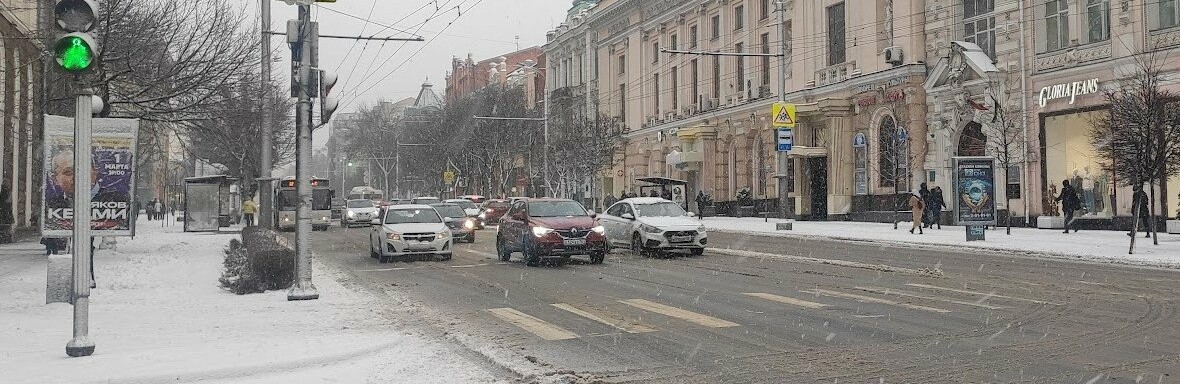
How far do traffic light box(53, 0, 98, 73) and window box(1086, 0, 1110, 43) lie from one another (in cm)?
2874

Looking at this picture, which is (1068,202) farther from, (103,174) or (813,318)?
(103,174)

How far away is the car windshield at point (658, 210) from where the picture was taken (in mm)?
23625

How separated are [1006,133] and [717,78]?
23580 millimetres

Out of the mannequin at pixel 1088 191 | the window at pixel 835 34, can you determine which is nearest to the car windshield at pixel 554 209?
the mannequin at pixel 1088 191

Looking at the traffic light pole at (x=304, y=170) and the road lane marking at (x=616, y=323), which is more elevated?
the traffic light pole at (x=304, y=170)

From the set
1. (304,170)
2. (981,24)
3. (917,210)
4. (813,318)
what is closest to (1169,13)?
(981,24)

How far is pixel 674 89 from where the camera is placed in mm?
58562

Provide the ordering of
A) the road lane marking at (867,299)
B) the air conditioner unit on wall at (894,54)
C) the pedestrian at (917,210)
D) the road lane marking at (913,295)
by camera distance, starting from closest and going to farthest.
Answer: the road lane marking at (867,299) < the road lane marking at (913,295) < the pedestrian at (917,210) < the air conditioner unit on wall at (894,54)

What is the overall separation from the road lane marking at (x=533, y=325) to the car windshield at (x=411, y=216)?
11.7 m

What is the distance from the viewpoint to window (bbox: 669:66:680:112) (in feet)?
190

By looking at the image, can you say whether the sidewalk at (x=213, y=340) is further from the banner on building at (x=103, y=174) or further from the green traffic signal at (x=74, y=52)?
the green traffic signal at (x=74, y=52)

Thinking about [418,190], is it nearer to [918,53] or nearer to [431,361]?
[918,53]

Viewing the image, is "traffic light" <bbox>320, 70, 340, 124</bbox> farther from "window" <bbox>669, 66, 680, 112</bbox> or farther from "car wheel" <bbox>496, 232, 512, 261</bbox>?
"window" <bbox>669, 66, 680, 112</bbox>

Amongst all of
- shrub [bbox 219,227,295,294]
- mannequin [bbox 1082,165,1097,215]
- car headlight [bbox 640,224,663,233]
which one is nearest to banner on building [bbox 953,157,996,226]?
mannequin [bbox 1082,165,1097,215]
